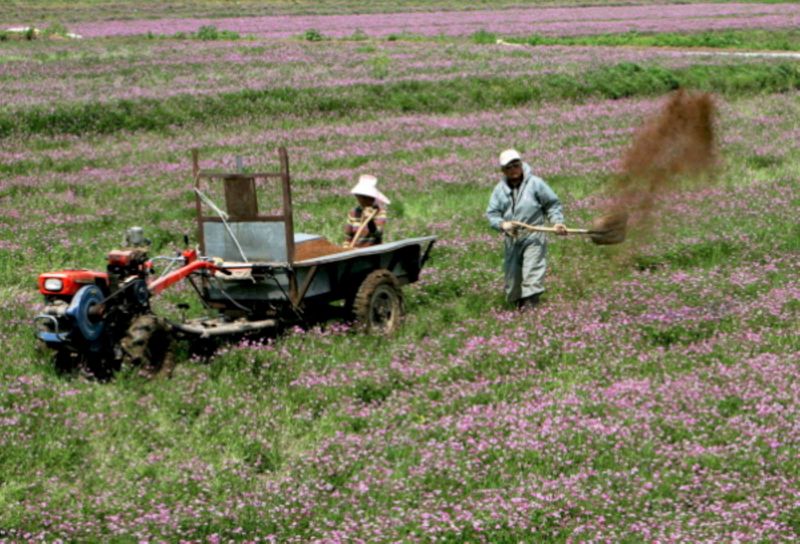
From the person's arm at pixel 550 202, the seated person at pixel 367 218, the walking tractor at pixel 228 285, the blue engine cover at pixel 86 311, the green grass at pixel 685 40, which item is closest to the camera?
the blue engine cover at pixel 86 311

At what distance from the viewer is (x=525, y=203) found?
12.2m

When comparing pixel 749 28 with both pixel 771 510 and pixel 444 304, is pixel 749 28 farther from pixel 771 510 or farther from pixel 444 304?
pixel 771 510

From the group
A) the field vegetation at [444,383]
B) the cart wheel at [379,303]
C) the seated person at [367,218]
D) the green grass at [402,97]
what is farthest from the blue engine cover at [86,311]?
the green grass at [402,97]

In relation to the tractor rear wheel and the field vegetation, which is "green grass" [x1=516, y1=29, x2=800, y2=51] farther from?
the tractor rear wheel

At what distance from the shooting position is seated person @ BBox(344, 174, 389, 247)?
11773 mm

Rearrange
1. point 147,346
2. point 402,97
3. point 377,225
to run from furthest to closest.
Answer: point 402,97 → point 377,225 → point 147,346

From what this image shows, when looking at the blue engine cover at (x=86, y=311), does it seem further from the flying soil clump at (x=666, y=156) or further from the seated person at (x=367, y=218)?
the flying soil clump at (x=666, y=156)

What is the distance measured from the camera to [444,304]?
12664mm

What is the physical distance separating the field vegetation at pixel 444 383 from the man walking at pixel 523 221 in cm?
30

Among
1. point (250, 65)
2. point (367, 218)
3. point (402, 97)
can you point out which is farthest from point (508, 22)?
point (367, 218)

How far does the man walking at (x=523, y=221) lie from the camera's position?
39.8ft

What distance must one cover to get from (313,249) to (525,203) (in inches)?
93.2

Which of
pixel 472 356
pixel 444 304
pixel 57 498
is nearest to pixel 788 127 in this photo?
pixel 444 304

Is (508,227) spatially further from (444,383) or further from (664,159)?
(664,159)
